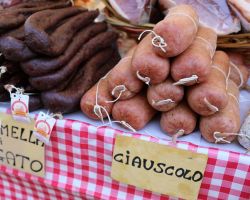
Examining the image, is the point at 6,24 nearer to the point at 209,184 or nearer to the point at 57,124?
the point at 57,124

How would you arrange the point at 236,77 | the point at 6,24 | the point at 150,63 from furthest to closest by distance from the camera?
the point at 236,77
the point at 6,24
the point at 150,63

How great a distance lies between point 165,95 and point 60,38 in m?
0.29

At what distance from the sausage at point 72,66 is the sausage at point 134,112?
15cm

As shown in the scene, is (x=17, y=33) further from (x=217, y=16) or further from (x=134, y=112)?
(x=217, y=16)

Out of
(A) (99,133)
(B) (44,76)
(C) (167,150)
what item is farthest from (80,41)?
(C) (167,150)

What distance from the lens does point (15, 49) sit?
686 mm

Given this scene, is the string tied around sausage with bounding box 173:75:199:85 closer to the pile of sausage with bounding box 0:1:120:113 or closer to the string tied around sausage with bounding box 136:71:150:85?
the string tied around sausage with bounding box 136:71:150:85

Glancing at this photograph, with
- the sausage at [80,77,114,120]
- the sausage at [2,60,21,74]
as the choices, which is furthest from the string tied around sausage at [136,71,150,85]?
the sausage at [2,60,21,74]

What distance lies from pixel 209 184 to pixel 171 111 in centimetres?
18

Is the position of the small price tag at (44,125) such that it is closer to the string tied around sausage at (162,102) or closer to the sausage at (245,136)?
the string tied around sausage at (162,102)

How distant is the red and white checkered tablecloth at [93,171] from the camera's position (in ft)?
2.11

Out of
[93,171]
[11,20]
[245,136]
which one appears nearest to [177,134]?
[245,136]

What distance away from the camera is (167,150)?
0.65 metres

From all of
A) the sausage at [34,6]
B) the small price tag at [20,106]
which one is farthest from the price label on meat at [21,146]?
the sausage at [34,6]
